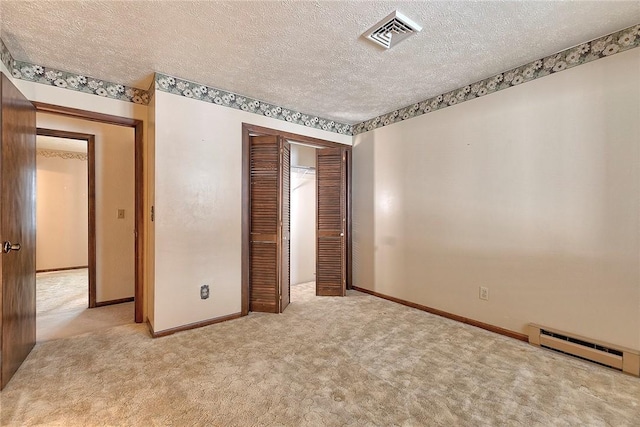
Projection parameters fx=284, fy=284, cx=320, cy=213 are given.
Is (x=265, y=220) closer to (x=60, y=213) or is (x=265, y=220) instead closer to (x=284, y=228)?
(x=284, y=228)

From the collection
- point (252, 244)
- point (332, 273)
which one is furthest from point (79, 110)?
point (332, 273)

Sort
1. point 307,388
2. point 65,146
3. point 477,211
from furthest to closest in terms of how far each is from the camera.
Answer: point 65,146, point 477,211, point 307,388

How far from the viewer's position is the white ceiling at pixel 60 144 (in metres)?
4.84

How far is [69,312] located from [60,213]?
11.1 feet

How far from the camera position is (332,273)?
3941 mm

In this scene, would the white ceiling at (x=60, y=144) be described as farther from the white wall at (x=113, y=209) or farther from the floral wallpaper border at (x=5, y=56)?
the floral wallpaper border at (x=5, y=56)

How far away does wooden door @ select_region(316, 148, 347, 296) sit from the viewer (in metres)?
3.93

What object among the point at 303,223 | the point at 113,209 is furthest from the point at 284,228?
the point at 113,209

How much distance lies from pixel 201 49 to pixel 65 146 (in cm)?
482

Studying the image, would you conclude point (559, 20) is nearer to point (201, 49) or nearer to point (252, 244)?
point (201, 49)

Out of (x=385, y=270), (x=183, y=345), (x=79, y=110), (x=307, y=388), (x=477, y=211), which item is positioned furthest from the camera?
(x=385, y=270)

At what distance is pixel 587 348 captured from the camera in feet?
7.02

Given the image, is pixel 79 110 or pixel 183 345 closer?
pixel 183 345

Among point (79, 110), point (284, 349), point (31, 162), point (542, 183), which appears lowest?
point (284, 349)
